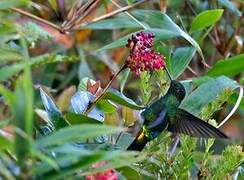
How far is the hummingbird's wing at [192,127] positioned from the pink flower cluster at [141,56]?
0.09m

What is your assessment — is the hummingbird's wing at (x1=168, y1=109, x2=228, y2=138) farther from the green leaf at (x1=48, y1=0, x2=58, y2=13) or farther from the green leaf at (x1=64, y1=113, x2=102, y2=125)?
the green leaf at (x1=48, y1=0, x2=58, y2=13)

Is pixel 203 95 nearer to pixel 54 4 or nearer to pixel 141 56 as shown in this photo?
pixel 141 56

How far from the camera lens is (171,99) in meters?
1.06

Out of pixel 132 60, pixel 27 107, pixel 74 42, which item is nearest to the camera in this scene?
pixel 27 107

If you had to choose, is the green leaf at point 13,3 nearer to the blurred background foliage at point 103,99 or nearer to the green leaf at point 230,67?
the blurred background foliage at point 103,99

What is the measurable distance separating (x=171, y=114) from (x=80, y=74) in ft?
3.00

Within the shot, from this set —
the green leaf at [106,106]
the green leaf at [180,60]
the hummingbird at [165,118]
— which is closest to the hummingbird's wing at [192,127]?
the hummingbird at [165,118]

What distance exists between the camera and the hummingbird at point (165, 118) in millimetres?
1022

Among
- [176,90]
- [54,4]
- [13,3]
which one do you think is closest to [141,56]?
[176,90]

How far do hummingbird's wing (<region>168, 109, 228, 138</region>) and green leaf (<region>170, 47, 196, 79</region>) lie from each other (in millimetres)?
229

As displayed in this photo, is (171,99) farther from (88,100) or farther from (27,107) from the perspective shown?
(27,107)

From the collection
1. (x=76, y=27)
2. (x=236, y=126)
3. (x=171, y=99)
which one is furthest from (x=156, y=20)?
(x=236, y=126)

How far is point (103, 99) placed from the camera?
1.08 meters

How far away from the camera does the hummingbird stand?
1022 millimetres
